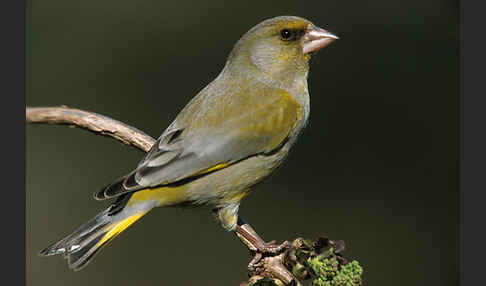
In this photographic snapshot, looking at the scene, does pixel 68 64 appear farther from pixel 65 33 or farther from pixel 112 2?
pixel 112 2

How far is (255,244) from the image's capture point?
5.90 feet

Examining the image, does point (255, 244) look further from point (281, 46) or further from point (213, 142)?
point (281, 46)

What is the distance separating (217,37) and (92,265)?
87cm

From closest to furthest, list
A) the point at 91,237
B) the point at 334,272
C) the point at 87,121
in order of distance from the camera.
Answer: the point at 334,272
the point at 91,237
the point at 87,121

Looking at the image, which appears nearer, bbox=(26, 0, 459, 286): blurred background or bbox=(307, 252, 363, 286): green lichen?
bbox=(307, 252, 363, 286): green lichen

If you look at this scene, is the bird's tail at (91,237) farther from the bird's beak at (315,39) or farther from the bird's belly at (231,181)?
the bird's beak at (315,39)

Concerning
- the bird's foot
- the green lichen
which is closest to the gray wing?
the bird's foot

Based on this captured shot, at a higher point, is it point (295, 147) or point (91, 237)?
point (295, 147)

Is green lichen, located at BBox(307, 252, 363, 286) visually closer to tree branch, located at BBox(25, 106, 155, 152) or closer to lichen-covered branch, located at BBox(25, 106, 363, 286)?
lichen-covered branch, located at BBox(25, 106, 363, 286)

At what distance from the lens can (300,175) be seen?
8.92 ft

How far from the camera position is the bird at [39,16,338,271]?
1710mm

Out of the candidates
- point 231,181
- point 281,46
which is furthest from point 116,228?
point 281,46

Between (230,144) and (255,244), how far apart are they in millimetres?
270

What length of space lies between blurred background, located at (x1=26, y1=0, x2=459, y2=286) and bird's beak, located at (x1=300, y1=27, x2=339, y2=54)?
26 cm
